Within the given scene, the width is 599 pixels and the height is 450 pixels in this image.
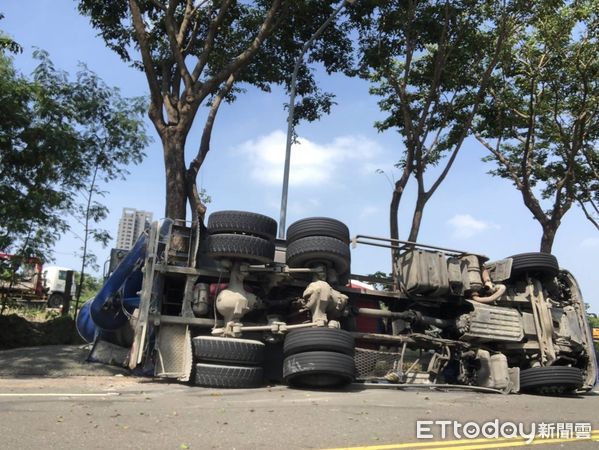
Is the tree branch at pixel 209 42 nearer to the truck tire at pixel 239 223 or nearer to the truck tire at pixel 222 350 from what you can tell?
the truck tire at pixel 239 223

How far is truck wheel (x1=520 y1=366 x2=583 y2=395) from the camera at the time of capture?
8.25 metres

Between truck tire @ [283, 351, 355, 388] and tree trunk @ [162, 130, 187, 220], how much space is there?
17.5 feet

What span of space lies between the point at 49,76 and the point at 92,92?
1409mm

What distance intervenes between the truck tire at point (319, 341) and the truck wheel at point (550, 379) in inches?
124

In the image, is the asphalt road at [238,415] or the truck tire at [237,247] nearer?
the asphalt road at [238,415]

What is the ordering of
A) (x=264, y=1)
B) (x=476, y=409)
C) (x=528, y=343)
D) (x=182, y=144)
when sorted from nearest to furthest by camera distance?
(x=476, y=409) → (x=528, y=343) → (x=182, y=144) → (x=264, y=1)

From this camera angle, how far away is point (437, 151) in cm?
1734

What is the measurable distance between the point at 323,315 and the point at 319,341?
69cm

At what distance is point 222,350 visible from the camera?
7305 mm

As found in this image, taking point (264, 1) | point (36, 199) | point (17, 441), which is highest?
point (264, 1)

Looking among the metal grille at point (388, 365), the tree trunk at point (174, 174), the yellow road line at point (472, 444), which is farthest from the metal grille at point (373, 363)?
the tree trunk at point (174, 174)

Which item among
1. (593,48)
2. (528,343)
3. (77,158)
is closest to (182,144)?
(77,158)

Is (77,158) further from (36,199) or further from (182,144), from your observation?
(182,144)

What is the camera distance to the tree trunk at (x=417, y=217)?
14.8 meters
